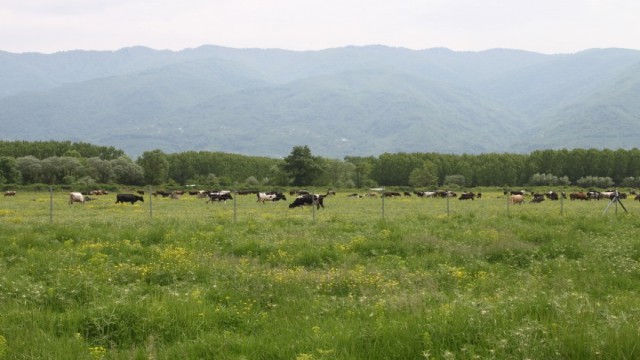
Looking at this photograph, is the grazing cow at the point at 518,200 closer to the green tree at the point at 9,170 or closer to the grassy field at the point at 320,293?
the grassy field at the point at 320,293

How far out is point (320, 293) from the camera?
12203 mm

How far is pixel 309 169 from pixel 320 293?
10618 cm

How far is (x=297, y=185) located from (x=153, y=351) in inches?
4348

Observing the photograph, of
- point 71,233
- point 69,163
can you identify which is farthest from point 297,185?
point 71,233

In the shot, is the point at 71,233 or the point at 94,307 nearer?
the point at 94,307

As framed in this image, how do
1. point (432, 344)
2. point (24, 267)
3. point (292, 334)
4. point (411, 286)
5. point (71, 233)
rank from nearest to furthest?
point (432, 344) < point (292, 334) < point (411, 286) < point (24, 267) < point (71, 233)

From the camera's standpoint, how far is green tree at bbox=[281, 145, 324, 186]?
4643 inches

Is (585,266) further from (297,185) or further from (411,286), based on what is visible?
(297,185)

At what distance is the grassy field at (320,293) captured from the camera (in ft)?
25.4

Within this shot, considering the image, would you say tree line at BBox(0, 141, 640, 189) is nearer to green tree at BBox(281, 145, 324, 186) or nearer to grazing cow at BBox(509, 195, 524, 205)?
green tree at BBox(281, 145, 324, 186)

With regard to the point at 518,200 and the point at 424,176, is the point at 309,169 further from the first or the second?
the point at 518,200

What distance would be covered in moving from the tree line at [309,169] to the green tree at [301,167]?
0.04 m

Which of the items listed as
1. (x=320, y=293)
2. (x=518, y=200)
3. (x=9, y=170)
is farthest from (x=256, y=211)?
(x=9, y=170)

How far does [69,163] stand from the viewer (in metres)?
116
